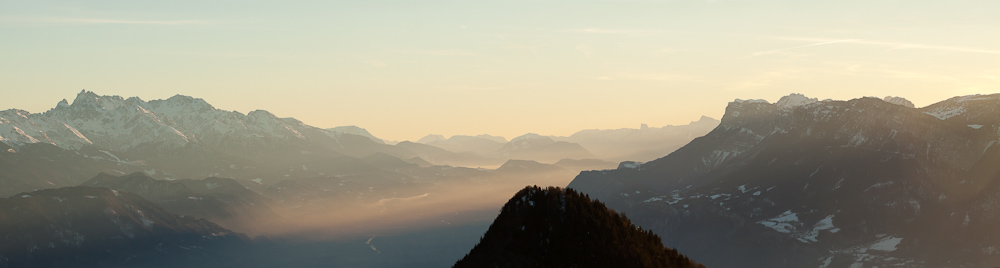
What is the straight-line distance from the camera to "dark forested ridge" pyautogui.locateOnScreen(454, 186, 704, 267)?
175m

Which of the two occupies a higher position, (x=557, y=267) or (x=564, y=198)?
(x=564, y=198)

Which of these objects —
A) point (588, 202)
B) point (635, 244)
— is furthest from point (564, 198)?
point (635, 244)

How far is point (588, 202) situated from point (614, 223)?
700 cm

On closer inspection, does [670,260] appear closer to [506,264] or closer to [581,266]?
[581,266]

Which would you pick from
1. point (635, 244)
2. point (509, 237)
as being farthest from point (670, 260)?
point (509, 237)

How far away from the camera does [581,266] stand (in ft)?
573

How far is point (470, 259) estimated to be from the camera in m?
178

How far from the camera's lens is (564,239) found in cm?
17762

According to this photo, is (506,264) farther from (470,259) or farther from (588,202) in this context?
(588,202)

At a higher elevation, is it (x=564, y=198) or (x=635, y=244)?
(x=564, y=198)

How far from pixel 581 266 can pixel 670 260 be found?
18.3 m

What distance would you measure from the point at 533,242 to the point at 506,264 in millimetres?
7356

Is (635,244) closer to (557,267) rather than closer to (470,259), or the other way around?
(557,267)

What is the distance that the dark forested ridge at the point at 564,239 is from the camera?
17525cm
